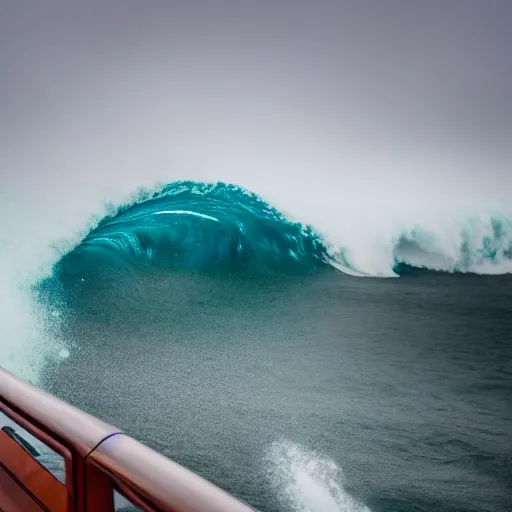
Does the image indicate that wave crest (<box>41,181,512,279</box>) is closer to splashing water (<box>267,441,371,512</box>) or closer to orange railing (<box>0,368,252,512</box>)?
splashing water (<box>267,441,371,512</box>)

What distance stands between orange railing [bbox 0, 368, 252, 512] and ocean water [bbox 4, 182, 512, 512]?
4.06 feet

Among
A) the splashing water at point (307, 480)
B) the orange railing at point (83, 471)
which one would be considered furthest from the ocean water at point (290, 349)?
the orange railing at point (83, 471)

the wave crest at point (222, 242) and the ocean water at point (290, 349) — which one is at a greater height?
the wave crest at point (222, 242)

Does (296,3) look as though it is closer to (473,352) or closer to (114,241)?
(114,241)

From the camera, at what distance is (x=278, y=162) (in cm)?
186

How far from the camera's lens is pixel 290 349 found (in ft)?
5.83

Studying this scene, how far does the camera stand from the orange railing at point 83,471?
0.33 meters

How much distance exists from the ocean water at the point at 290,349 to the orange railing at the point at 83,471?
1237 mm

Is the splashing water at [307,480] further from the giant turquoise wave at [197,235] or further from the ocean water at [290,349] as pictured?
the giant turquoise wave at [197,235]

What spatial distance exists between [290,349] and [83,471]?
1.41 meters

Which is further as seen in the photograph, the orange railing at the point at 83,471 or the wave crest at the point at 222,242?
the wave crest at the point at 222,242

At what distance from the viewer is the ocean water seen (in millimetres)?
1556

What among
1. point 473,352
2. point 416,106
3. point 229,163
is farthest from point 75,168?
point 473,352

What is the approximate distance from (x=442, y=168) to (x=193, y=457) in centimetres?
136
